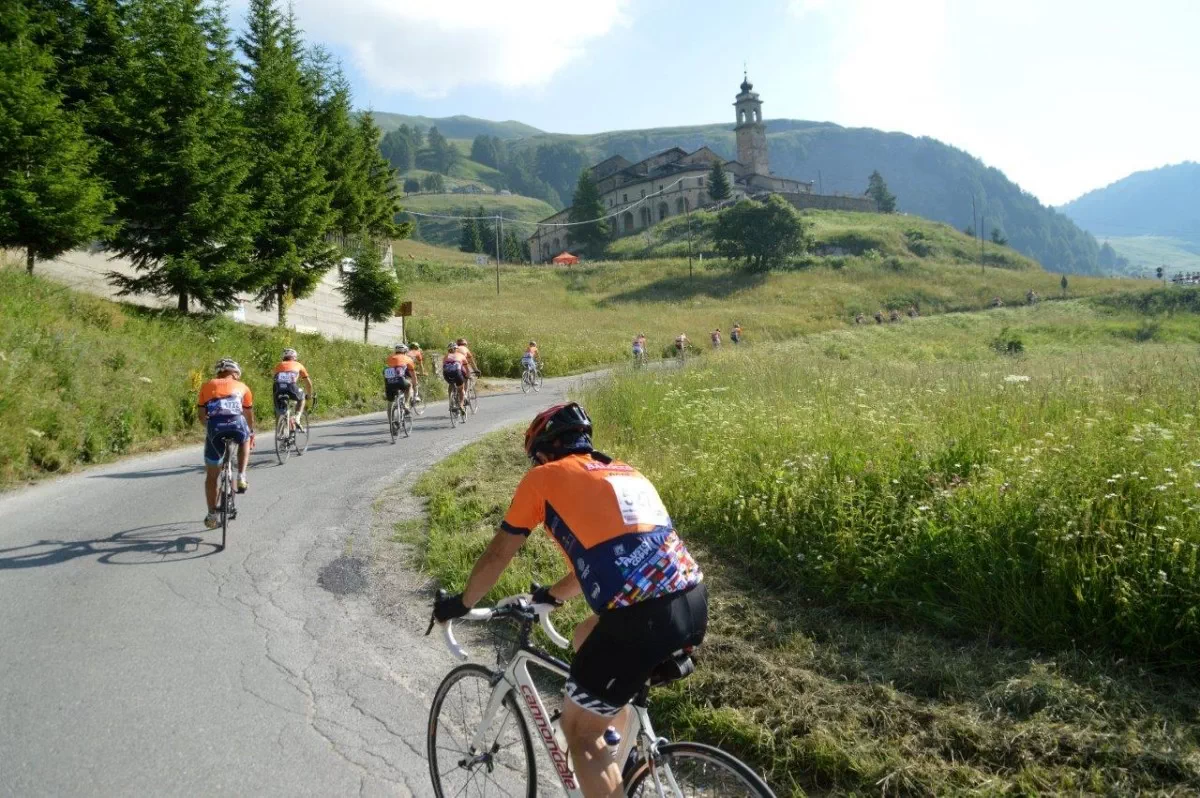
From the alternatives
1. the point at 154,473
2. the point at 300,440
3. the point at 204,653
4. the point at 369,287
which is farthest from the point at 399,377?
the point at 369,287

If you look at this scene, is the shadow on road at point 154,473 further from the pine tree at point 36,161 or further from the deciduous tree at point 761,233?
the deciduous tree at point 761,233

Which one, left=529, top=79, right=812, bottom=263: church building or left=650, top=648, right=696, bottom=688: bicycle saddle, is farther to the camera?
left=529, top=79, right=812, bottom=263: church building

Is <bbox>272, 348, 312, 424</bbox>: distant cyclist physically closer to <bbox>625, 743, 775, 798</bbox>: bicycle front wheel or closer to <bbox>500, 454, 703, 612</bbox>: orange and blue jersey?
<bbox>500, 454, 703, 612</bbox>: orange and blue jersey

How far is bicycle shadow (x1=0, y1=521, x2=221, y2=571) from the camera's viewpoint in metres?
7.55

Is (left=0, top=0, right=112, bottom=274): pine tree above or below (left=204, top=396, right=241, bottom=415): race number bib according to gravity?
above

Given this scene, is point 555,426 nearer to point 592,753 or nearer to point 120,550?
point 592,753

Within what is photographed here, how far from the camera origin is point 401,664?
214 inches

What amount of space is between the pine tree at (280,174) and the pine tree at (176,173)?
1.57 m

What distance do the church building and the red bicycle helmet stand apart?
5000 inches

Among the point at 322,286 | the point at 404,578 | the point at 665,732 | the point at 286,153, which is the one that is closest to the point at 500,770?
the point at 665,732

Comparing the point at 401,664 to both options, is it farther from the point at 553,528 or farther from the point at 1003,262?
the point at 1003,262

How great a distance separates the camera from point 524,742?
3.28 meters

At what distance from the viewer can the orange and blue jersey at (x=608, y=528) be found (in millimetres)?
2762

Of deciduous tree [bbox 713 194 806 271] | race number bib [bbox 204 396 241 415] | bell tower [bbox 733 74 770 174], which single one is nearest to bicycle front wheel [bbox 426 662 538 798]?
race number bib [bbox 204 396 241 415]
